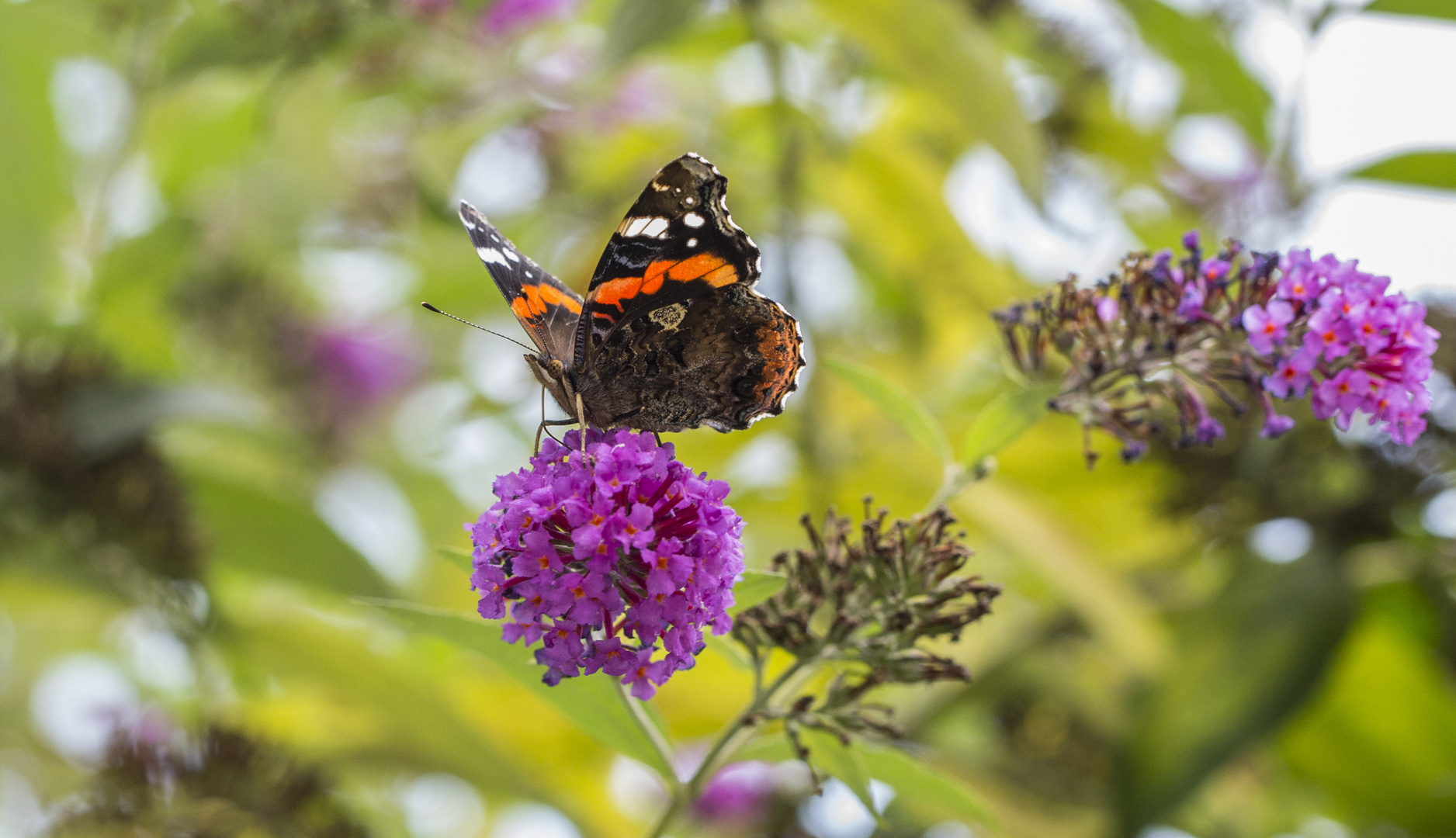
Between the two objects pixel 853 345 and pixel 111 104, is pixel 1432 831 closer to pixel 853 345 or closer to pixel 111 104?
pixel 853 345

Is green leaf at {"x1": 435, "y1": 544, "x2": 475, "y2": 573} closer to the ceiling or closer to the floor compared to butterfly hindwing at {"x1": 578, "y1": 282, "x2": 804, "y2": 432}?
closer to the floor

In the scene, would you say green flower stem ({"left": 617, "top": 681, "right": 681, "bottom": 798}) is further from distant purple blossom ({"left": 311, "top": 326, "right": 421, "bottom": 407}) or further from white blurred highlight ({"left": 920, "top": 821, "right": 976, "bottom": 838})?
distant purple blossom ({"left": 311, "top": 326, "right": 421, "bottom": 407})

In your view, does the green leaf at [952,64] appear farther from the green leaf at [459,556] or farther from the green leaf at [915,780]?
the green leaf at [459,556]

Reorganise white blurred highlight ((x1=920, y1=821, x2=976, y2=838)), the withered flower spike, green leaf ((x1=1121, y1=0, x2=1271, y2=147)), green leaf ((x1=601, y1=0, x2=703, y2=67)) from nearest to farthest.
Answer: the withered flower spike
green leaf ((x1=601, y1=0, x2=703, y2=67))
white blurred highlight ((x1=920, y1=821, x2=976, y2=838))
green leaf ((x1=1121, y1=0, x2=1271, y2=147))

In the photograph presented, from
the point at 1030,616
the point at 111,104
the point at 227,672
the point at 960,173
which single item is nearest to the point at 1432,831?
the point at 1030,616

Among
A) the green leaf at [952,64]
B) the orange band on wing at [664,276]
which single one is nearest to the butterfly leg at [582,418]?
the orange band on wing at [664,276]

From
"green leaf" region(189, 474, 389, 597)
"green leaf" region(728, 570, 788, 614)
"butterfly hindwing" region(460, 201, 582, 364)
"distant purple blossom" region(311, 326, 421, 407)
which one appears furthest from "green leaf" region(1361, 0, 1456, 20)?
"distant purple blossom" region(311, 326, 421, 407)
